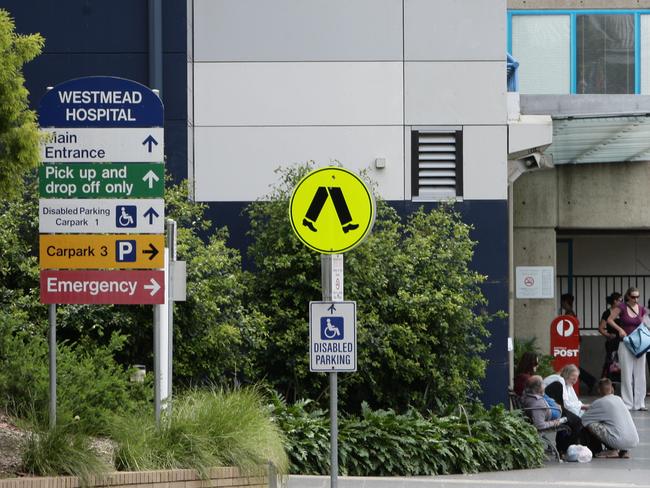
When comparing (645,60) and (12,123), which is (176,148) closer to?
(12,123)

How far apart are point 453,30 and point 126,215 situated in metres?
8.96

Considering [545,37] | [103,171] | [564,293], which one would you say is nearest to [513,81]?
[545,37]

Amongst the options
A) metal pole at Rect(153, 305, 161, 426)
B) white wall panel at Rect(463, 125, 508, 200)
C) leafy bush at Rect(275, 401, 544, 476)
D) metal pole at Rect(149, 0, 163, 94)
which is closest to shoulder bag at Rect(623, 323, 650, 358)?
white wall panel at Rect(463, 125, 508, 200)

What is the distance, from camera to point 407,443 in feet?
47.7

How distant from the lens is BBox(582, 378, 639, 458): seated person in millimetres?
16453

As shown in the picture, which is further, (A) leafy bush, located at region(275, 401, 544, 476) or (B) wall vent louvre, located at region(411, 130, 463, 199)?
(B) wall vent louvre, located at region(411, 130, 463, 199)

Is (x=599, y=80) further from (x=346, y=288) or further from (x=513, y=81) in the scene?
(x=346, y=288)

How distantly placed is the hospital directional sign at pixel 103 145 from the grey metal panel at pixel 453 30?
330 inches

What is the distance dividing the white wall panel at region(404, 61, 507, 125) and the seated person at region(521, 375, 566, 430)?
384 centimetres

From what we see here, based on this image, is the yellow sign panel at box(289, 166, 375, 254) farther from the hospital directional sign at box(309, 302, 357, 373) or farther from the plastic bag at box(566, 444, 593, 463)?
the plastic bag at box(566, 444, 593, 463)

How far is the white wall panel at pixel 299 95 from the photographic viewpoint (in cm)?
1862

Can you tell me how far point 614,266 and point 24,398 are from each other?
64.0ft

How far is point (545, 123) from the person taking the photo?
19.7m

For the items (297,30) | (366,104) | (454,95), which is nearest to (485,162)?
(454,95)
